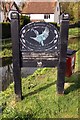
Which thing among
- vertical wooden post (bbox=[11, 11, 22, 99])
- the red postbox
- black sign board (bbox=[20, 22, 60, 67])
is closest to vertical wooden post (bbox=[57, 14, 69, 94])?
black sign board (bbox=[20, 22, 60, 67])

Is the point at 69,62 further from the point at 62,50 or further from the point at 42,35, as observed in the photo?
the point at 42,35

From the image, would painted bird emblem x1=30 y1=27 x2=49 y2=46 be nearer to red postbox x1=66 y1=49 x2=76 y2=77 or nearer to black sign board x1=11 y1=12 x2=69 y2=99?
black sign board x1=11 y1=12 x2=69 y2=99

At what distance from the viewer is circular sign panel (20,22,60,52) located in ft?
19.6

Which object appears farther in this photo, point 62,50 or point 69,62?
point 69,62

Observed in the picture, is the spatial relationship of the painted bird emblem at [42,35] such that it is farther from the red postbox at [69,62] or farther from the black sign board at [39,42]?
the red postbox at [69,62]

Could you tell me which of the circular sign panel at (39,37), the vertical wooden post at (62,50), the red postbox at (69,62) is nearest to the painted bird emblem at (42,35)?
the circular sign panel at (39,37)

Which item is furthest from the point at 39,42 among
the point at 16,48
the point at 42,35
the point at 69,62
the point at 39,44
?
the point at 69,62

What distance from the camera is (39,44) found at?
19.9 feet

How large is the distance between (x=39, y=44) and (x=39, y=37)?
6.5 inches

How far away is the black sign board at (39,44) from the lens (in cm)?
595

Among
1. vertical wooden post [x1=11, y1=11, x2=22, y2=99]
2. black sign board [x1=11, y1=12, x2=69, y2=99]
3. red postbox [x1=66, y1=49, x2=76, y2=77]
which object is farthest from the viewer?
red postbox [x1=66, y1=49, x2=76, y2=77]

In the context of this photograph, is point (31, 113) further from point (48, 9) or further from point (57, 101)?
point (48, 9)

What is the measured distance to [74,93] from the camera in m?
6.61

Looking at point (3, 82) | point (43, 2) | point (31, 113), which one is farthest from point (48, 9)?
point (31, 113)
